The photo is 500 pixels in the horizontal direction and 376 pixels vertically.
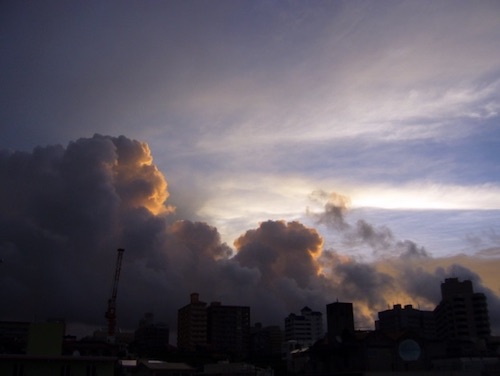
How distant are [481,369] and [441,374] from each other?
39.9ft

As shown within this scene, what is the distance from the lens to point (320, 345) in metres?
126

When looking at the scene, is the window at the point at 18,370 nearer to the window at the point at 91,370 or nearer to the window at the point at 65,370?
the window at the point at 65,370

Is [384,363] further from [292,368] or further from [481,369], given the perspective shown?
[292,368]

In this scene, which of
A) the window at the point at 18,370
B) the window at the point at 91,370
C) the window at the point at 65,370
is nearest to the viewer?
the window at the point at 18,370

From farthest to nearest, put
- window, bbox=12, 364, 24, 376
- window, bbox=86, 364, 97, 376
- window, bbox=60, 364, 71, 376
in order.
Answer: window, bbox=86, 364, 97, 376, window, bbox=60, 364, 71, 376, window, bbox=12, 364, 24, 376

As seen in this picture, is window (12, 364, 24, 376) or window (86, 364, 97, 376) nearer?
window (12, 364, 24, 376)

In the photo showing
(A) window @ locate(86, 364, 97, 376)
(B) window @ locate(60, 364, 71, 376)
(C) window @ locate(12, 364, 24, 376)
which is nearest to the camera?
(C) window @ locate(12, 364, 24, 376)

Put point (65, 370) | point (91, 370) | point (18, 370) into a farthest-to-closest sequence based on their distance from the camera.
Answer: point (91, 370) < point (65, 370) < point (18, 370)

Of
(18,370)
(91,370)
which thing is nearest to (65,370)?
(91,370)

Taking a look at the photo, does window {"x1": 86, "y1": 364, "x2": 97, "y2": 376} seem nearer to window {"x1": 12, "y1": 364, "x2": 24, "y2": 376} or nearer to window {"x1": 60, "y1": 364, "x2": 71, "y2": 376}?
window {"x1": 60, "y1": 364, "x2": 71, "y2": 376}

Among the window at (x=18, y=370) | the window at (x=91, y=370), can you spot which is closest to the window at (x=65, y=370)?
the window at (x=91, y=370)

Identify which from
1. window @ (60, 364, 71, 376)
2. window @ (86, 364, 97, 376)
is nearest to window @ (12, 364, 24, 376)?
window @ (60, 364, 71, 376)

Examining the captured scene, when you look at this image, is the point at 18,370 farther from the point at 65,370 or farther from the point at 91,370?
the point at 91,370

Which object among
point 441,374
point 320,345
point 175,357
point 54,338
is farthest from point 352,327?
point 54,338
